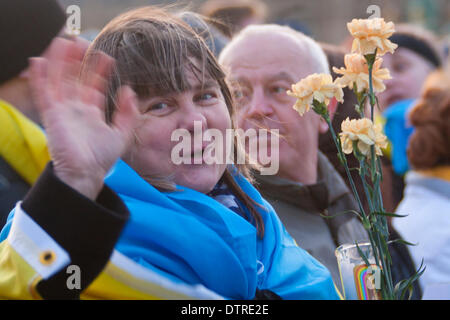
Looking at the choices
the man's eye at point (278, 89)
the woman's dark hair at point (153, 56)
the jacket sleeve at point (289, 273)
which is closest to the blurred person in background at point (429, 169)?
the man's eye at point (278, 89)

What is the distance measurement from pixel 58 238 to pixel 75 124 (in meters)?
0.20

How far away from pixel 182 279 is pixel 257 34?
3.17 feet

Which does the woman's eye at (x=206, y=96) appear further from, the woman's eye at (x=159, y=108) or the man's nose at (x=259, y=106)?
the man's nose at (x=259, y=106)

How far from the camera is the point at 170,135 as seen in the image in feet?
3.97

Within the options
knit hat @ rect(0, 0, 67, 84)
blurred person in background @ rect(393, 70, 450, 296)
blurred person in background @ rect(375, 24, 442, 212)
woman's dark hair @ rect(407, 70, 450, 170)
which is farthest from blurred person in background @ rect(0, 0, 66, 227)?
blurred person in background @ rect(375, 24, 442, 212)

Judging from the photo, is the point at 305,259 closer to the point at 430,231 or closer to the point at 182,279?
the point at 182,279

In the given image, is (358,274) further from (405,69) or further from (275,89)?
(405,69)

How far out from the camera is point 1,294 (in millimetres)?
1034

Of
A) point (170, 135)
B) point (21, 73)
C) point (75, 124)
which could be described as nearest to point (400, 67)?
point (21, 73)

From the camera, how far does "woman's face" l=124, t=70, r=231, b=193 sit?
1.21m

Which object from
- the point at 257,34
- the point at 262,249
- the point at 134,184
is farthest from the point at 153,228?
the point at 257,34

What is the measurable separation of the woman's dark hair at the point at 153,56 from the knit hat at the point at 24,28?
462mm

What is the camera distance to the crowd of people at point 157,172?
99 cm

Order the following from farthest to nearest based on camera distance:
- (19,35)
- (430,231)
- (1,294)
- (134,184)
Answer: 1. (430,231)
2. (19,35)
3. (134,184)
4. (1,294)
